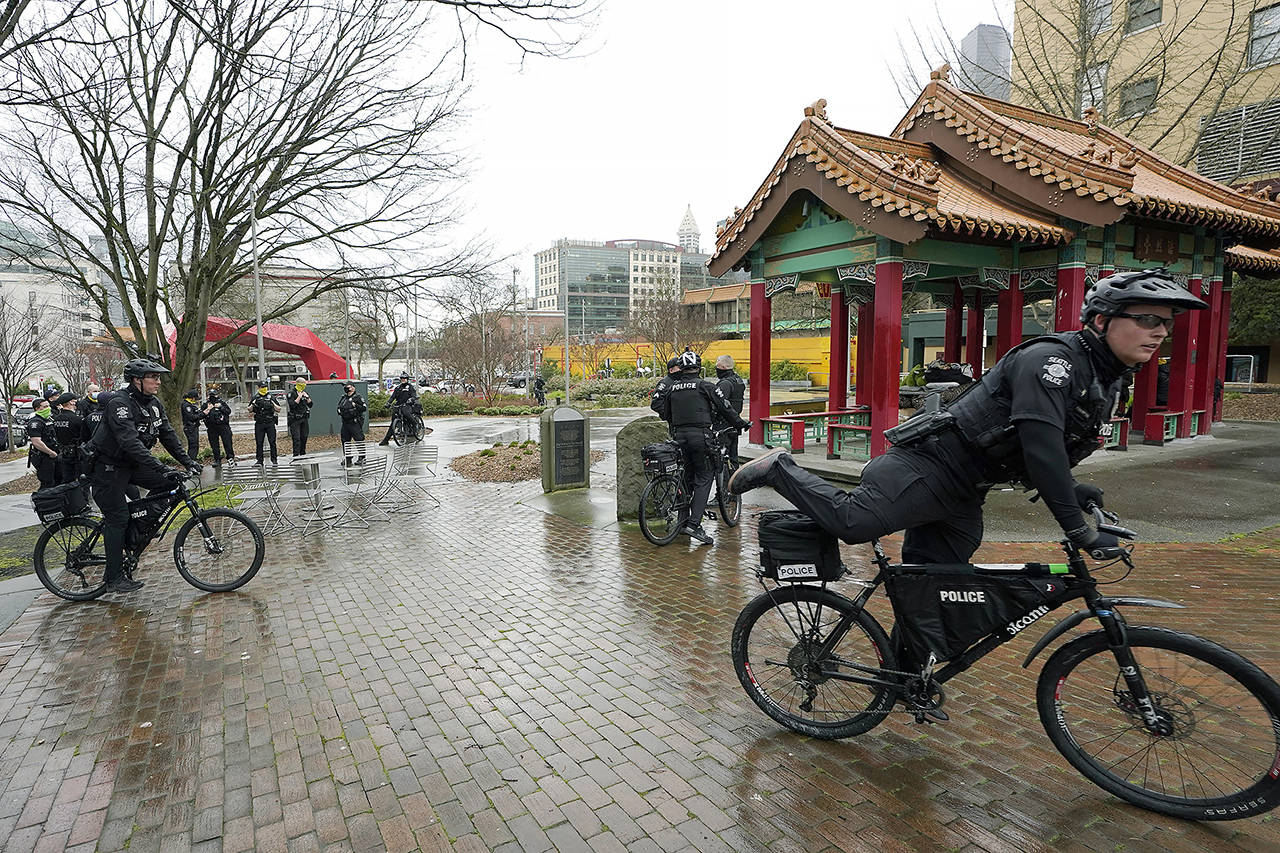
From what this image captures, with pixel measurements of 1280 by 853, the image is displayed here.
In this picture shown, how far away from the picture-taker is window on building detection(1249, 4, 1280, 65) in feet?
68.5

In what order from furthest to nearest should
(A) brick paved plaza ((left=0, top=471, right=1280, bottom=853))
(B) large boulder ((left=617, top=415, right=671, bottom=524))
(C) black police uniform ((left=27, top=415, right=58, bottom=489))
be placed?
(C) black police uniform ((left=27, top=415, right=58, bottom=489))
(B) large boulder ((left=617, top=415, right=671, bottom=524))
(A) brick paved plaza ((left=0, top=471, right=1280, bottom=853))

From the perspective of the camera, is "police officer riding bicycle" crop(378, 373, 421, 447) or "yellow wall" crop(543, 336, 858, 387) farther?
"yellow wall" crop(543, 336, 858, 387)

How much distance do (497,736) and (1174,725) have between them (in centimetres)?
300

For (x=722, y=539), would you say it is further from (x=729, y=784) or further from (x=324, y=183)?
(x=324, y=183)

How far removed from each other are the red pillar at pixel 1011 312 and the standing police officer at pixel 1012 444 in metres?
9.73

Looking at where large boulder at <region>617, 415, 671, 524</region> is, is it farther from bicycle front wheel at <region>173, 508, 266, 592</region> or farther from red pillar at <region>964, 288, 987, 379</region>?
red pillar at <region>964, 288, 987, 379</region>

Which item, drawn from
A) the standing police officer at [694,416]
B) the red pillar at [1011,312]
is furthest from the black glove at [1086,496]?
the red pillar at [1011,312]

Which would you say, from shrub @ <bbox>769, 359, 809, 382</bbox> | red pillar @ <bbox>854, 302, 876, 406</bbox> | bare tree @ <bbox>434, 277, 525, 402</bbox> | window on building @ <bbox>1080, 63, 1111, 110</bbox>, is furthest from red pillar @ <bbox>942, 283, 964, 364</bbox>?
shrub @ <bbox>769, 359, 809, 382</bbox>

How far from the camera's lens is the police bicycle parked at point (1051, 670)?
265 centimetres

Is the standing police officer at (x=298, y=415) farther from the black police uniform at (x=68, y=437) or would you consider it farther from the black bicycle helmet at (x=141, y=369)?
the black bicycle helmet at (x=141, y=369)

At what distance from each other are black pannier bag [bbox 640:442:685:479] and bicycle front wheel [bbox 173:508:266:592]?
3.68 m

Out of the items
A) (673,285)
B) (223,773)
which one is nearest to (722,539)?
(223,773)

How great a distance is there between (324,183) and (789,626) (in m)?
16.0

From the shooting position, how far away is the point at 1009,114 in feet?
41.1
